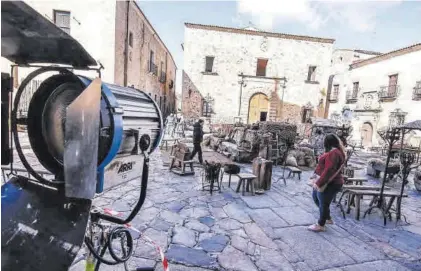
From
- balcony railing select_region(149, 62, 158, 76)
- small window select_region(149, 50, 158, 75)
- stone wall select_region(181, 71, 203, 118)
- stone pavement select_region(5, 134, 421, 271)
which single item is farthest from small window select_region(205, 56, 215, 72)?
stone pavement select_region(5, 134, 421, 271)

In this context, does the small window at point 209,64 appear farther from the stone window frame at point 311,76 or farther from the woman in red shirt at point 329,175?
the woman in red shirt at point 329,175

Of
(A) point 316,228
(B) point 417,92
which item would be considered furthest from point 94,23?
(B) point 417,92

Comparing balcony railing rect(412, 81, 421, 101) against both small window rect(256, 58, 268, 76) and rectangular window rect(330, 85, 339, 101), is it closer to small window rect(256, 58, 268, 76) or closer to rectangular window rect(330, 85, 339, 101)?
rectangular window rect(330, 85, 339, 101)

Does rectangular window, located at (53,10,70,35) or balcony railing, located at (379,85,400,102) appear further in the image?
balcony railing, located at (379,85,400,102)

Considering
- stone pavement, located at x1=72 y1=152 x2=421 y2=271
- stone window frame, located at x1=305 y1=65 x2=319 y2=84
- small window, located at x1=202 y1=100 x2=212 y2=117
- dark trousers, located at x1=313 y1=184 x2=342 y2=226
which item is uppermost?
stone window frame, located at x1=305 y1=65 x2=319 y2=84

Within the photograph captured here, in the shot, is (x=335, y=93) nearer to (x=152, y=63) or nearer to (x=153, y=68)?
(x=153, y=68)

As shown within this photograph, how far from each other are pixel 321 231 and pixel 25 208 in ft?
15.6

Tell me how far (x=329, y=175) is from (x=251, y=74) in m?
21.5

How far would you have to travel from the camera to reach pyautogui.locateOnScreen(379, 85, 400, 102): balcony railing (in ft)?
70.2

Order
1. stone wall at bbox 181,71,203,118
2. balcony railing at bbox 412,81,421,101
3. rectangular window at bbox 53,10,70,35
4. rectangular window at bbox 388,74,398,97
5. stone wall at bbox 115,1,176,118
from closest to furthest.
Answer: rectangular window at bbox 53,10,70,35 < stone wall at bbox 115,1,176,118 < balcony railing at bbox 412,81,421,101 < rectangular window at bbox 388,74,398,97 < stone wall at bbox 181,71,203,118

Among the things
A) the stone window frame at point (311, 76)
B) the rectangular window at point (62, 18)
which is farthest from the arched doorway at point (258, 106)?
the rectangular window at point (62, 18)

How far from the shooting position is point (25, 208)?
1823 mm

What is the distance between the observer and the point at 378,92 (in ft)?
75.2

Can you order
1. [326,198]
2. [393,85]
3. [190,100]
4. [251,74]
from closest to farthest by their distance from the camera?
[326,198]
[393,85]
[190,100]
[251,74]
